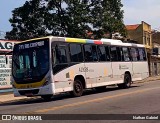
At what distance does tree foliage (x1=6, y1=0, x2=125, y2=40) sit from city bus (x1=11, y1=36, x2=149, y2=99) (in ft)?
67.4

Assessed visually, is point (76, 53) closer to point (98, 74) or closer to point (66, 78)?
point (66, 78)

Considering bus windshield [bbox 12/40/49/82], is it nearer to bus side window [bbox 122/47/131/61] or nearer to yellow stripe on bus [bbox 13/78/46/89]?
yellow stripe on bus [bbox 13/78/46/89]

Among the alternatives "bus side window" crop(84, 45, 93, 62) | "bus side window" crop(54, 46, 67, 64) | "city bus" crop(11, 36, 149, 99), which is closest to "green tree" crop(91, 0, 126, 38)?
"city bus" crop(11, 36, 149, 99)

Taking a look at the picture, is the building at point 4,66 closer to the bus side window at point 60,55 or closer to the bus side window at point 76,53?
the bus side window at point 76,53

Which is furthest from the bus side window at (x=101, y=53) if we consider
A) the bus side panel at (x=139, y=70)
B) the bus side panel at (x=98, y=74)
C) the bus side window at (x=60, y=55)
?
the bus side panel at (x=139, y=70)

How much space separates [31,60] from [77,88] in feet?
9.31

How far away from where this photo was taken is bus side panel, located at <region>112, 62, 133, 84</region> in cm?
2394

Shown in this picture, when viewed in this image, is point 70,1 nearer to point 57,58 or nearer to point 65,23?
point 65,23

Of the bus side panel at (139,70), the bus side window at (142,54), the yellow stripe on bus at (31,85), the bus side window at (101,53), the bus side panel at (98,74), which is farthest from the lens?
the bus side window at (142,54)

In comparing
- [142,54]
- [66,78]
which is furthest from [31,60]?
[142,54]

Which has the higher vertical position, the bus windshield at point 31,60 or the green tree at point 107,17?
the green tree at point 107,17

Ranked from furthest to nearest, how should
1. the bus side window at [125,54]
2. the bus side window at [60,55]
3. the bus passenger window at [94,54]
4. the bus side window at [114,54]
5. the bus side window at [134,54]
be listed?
the bus side window at [134,54] < the bus side window at [125,54] < the bus side window at [114,54] < the bus passenger window at [94,54] < the bus side window at [60,55]

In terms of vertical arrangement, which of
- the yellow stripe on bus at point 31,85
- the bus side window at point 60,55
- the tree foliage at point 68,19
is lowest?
the yellow stripe on bus at point 31,85

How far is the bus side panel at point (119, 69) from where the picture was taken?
23938 mm
